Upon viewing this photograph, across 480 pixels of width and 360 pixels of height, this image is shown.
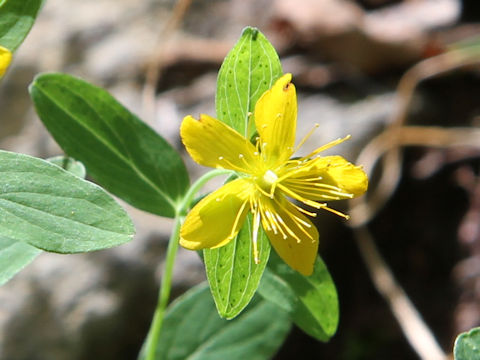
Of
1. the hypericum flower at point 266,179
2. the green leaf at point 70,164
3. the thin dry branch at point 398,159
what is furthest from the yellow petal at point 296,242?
the thin dry branch at point 398,159

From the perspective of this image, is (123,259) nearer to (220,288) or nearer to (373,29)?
(220,288)

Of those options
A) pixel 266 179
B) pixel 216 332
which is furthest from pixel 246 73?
pixel 216 332

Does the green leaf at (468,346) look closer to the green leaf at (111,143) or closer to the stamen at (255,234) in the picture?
the stamen at (255,234)

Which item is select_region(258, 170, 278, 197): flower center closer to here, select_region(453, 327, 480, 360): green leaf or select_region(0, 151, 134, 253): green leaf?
select_region(0, 151, 134, 253): green leaf

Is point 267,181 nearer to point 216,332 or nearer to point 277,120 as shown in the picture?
point 277,120

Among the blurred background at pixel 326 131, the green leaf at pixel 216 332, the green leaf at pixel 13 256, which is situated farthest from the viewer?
the blurred background at pixel 326 131

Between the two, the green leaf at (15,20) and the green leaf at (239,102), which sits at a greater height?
the green leaf at (15,20)

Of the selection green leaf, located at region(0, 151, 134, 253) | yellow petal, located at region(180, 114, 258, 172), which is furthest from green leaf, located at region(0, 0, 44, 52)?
yellow petal, located at region(180, 114, 258, 172)
